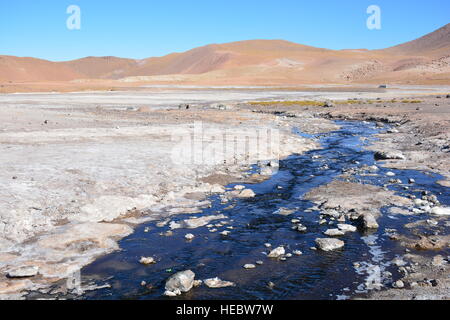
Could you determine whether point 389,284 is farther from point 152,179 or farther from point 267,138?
point 267,138

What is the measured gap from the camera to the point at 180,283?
19.6 feet

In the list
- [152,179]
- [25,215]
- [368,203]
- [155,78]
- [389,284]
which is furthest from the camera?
[155,78]

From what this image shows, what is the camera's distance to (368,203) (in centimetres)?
984

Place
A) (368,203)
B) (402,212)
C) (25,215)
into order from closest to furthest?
(25,215)
(402,212)
(368,203)

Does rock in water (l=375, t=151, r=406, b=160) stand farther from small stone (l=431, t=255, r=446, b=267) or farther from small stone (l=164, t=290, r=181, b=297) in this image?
small stone (l=164, t=290, r=181, b=297)

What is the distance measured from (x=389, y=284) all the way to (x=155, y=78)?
132 metres

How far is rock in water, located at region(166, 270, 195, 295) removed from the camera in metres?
5.94

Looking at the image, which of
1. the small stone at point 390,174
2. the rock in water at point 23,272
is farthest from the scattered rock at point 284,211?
the rock in water at point 23,272

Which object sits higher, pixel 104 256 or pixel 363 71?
pixel 363 71

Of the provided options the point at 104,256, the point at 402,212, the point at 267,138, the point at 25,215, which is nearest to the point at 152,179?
the point at 25,215

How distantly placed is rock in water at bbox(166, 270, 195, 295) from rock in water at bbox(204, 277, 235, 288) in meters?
0.24

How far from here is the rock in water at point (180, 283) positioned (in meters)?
5.94

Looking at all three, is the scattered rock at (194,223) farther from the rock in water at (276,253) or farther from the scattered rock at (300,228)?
the rock in water at (276,253)

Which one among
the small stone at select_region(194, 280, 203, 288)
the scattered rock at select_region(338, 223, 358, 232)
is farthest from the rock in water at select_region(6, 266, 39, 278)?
the scattered rock at select_region(338, 223, 358, 232)
